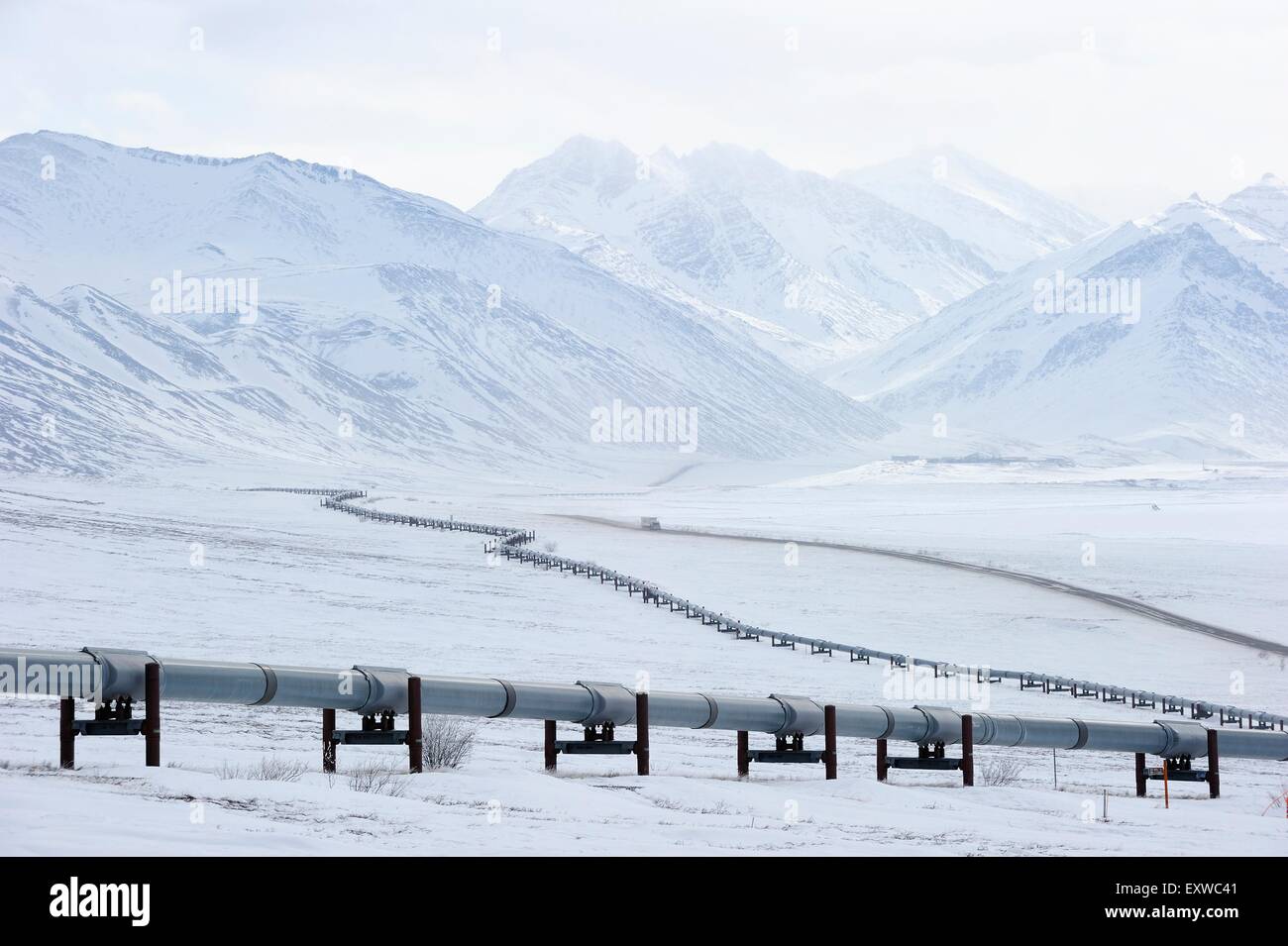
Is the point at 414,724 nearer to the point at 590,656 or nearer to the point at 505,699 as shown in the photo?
the point at 505,699

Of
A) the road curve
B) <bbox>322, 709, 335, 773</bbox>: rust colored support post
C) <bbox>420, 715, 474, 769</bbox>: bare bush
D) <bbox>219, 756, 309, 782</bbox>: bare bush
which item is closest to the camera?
<bbox>219, 756, 309, 782</bbox>: bare bush

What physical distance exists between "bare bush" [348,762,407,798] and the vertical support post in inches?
115

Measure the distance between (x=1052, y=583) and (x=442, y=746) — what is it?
200 ft

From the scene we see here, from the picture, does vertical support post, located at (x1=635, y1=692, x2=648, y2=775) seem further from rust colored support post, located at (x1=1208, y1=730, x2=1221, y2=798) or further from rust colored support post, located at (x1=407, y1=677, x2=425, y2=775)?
rust colored support post, located at (x1=1208, y1=730, x2=1221, y2=798)

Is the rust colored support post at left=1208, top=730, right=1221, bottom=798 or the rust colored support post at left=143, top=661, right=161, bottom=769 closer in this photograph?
the rust colored support post at left=143, top=661, right=161, bottom=769

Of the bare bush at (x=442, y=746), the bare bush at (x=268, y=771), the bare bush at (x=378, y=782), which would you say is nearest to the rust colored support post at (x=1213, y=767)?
the bare bush at (x=442, y=746)

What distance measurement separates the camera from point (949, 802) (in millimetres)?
18859

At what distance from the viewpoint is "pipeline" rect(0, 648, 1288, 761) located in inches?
651

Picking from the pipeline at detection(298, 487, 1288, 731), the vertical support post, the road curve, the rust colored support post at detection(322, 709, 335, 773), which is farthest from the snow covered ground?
the road curve

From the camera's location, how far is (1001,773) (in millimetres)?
24562

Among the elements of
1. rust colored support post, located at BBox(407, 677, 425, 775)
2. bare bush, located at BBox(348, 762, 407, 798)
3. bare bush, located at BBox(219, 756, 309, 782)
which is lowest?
bare bush, located at BBox(348, 762, 407, 798)

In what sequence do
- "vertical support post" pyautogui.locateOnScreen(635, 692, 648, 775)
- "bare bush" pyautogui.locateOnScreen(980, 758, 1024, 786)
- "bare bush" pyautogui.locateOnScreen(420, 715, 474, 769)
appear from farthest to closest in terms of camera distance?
"bare bush" pyautogui.locateOnScreen(980, 758, 1024, 786), "bare bush" pyautogui.locateOnScreen(420, 715, 474, 769), "vertical support post" pyautogui.locateOnScreen(635, 692, 648, 775)
